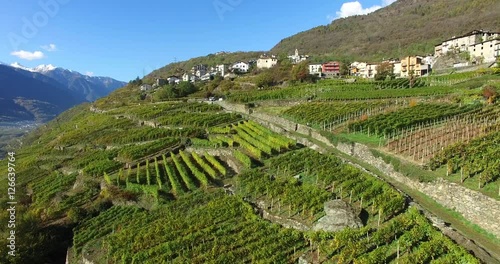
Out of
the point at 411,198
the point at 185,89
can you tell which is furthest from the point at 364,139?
the point at 185,89

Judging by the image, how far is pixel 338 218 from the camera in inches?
787

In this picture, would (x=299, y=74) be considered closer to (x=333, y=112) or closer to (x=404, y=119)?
(x=333, y=112)

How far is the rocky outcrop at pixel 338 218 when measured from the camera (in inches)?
776

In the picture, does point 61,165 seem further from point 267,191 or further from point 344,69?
point 344,69

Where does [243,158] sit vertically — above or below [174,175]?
above

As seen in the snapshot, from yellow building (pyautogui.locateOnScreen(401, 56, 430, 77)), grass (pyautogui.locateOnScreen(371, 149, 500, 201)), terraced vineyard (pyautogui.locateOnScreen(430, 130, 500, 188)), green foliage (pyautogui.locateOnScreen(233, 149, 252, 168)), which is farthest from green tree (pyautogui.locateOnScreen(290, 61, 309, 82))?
terraced vineyard (pyautogui.locateOnScreen(430, 130, 500, 188))

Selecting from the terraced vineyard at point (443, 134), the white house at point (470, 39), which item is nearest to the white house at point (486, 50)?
the white house at point (470, 39)

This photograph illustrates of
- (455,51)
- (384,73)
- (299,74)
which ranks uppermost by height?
(455,51)

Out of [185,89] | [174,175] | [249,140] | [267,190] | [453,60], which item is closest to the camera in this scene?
[267,190]

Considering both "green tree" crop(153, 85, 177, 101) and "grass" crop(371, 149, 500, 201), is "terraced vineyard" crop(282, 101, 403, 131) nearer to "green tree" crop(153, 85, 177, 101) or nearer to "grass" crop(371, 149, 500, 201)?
"grass" crop(371, 149, 500, 201)

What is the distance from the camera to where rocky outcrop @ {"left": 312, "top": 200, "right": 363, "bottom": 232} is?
64.6ft

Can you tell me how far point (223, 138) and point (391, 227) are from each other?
2708cm

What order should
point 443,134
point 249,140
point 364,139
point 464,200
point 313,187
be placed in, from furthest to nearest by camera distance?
point 249,140, point 364,139, point 443,134, point 313,187, point 464,200

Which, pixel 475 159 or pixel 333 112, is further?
pixel 333 112
